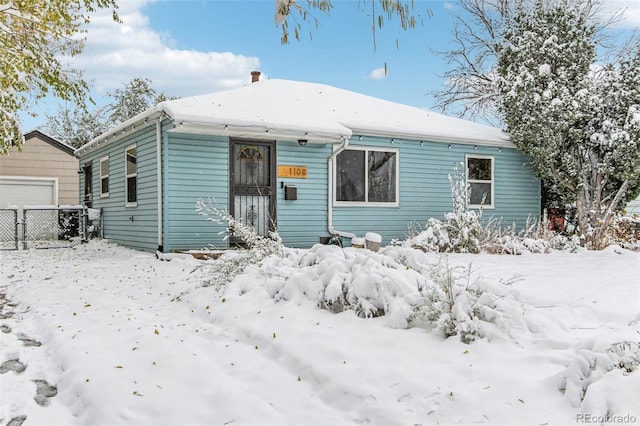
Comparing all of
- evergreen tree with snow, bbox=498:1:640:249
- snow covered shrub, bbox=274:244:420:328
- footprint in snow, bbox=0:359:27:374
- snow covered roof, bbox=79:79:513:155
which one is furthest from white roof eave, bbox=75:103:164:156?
evergreen tree with snow, bbox=498:1:640:249

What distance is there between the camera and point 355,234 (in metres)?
10.5

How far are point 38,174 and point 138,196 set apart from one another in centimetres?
828

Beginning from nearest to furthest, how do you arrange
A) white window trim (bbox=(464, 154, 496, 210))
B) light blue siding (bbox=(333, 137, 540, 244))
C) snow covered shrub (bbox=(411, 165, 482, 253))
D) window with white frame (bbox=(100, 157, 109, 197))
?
snow covered shrub (bbox=(411, 165, 482, 253)) < light blue siding (bbox=(333, 137, 540, 244)) < white window trim (bbox=(464, 154, 496, 210)) < window with white frame (bbox=(100, 157, 109, 197))

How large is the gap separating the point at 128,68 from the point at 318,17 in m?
21.3

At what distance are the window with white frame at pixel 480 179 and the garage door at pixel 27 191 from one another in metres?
13.2

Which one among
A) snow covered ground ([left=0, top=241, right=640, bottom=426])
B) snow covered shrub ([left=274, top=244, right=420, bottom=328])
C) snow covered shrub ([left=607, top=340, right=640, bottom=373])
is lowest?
snow covered ground ([left=0, top=241, right=640, bottom=426])

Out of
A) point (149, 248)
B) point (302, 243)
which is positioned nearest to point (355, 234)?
point (302, 243)

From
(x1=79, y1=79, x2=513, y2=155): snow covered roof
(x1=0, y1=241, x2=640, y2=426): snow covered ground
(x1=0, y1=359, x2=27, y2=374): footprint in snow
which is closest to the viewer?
(x1=0, y1=241, x2=640, y2=426): snow covered ground

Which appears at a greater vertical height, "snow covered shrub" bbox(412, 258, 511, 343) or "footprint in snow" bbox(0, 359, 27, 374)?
"snow covered shrub" bbox(412, 258, 511, 343)

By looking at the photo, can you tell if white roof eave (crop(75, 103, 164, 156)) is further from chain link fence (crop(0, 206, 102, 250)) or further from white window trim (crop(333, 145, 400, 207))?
white window trim (crop(333, 145, 400, 207))

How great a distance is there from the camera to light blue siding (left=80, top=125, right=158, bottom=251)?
31.1 ft

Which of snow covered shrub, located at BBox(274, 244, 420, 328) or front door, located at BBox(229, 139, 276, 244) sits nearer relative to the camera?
snow covered shrub, located at BBox(274, 244, 420, 328)

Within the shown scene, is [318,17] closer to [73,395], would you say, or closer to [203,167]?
[73,395]

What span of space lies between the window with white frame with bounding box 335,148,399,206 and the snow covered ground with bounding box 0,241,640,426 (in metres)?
5.29
